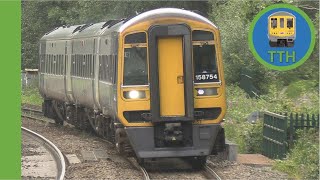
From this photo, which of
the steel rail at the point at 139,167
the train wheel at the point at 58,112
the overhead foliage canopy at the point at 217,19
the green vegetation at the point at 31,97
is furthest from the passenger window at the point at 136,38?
the green vegetation at the point at 31,97

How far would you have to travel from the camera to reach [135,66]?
12.1 m

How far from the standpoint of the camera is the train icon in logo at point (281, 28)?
8586 mm

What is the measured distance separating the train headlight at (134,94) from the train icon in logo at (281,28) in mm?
3256

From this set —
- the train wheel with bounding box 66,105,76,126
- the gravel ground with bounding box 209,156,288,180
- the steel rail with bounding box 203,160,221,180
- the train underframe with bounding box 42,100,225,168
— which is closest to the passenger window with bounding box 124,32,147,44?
the train underframe with bounding box 42,100,225,168

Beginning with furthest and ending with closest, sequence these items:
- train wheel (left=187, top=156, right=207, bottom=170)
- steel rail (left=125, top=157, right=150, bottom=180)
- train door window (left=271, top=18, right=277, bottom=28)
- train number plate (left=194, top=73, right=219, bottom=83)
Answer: train wheel (left=187, top=156, right=207, bottom=170), train number plate (left=194, top=73, right=219, bottom=83), steel rail (left=125, top=157, right=150, bottom=180), train door window (left=271, top=18, right=277, bottom=28)

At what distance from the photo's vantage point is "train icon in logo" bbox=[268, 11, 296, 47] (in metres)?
8.59

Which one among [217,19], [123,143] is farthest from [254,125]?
[217,19]

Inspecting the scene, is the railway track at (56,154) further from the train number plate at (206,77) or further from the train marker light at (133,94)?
the train number plate at (206,77)

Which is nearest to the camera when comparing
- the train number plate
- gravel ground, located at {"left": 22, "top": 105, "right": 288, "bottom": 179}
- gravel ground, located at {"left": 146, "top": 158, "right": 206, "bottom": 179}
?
gravel ground, located at {"left": 22, "top": 105, "right": 288, "bottom": 179}

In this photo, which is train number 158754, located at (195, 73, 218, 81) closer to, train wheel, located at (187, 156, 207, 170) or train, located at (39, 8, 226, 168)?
train, located at (39, 8, 226, 168)

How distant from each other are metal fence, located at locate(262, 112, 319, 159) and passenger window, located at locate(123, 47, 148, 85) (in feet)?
9.61

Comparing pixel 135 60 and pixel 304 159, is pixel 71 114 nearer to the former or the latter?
pixel 135 60

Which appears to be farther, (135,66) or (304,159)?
(135,66)

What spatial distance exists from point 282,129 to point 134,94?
3130 mm
